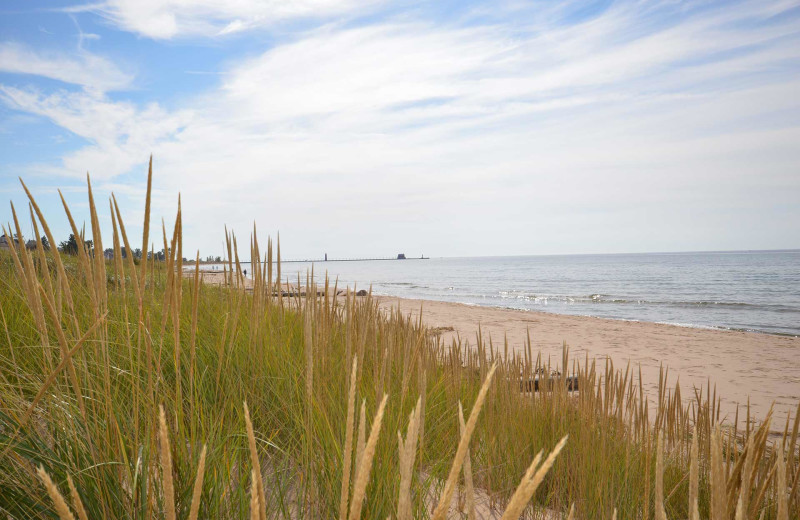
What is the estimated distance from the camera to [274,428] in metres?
2.08

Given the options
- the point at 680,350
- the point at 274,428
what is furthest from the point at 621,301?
the point at 274,428

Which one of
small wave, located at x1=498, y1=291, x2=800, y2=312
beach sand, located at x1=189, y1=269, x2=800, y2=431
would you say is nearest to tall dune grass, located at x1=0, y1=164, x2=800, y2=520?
beach sand, located at x1=189, y1=269, x2=800, y2=431

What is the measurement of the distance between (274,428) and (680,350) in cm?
982

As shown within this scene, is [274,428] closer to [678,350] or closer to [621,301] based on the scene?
[678,350]

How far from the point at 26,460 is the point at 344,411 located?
943 mm

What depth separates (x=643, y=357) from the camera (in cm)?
884

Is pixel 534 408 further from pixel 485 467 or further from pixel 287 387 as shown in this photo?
pixel 287 387

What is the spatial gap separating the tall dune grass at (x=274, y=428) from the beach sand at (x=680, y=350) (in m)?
1.86

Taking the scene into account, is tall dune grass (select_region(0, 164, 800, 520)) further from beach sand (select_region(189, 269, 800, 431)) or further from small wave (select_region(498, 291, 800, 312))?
small wave (select_region(498, 291, 800, 312))

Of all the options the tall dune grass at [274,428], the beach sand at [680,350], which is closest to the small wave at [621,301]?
the beach sand at [680,350]

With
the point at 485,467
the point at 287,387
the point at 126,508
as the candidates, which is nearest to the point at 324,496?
the point at 126,508

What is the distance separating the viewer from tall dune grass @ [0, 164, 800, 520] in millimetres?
1083

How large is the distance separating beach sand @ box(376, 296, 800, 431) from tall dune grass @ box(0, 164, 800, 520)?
1858mm

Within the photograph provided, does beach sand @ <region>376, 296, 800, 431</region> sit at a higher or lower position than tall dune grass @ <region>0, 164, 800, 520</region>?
lower
